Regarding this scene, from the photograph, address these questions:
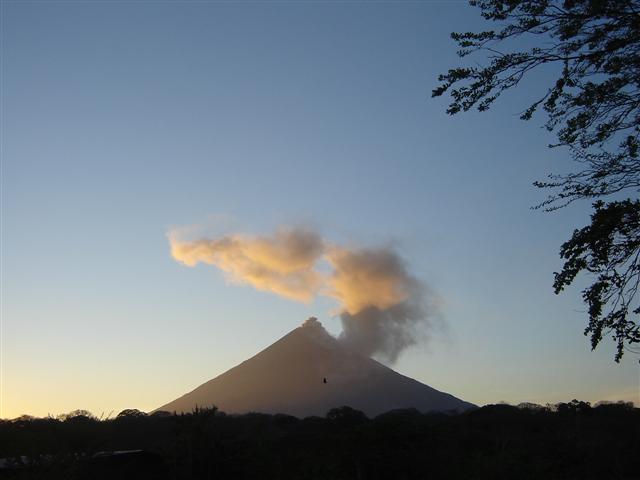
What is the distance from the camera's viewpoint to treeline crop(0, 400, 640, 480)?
98.5 feet

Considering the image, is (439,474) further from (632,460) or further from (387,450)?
(632,460)

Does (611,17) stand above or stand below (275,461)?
above

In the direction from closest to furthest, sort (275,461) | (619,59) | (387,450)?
(619,59) → (275,461) → (387,450)

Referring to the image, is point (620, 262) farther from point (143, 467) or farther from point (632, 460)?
point (632, 460)

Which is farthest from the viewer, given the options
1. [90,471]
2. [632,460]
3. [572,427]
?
[572,427]

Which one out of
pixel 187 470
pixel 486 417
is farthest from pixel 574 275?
pixel 486 417

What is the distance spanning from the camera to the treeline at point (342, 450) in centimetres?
3003

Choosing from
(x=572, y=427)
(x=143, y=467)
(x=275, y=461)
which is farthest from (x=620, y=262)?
(x=572, y=427)

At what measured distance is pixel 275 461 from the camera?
1330 inches

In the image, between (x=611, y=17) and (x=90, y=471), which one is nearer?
(x=611, y=17)

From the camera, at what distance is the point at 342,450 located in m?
40.2

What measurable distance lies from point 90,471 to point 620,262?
2656cm

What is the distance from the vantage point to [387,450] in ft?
133

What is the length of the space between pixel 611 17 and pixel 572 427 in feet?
188
